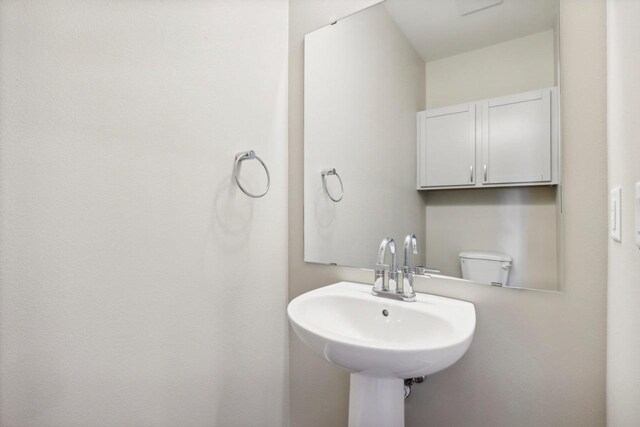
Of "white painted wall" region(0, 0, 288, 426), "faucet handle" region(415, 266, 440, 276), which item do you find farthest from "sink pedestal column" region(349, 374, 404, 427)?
"white painted wall" region(0, 0, 288, 426)

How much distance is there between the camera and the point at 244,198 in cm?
124

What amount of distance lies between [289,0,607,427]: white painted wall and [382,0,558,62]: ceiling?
3.1 inches

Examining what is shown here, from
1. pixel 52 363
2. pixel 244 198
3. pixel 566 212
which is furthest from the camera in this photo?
pixel 244 198

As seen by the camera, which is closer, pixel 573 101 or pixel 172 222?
pixel 573 101

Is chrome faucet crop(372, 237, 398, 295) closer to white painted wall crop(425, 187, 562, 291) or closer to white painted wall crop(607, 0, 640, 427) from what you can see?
white painted wall crop(425, 187, 562, 291)

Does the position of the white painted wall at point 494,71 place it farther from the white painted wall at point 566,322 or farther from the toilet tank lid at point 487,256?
the toilet tank lid at point 487,256

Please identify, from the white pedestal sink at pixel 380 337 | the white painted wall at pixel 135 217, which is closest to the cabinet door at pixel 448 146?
the white pedestal sink at pixel 380 337

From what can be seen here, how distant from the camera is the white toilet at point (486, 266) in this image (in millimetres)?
971

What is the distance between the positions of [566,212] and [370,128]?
0.74m

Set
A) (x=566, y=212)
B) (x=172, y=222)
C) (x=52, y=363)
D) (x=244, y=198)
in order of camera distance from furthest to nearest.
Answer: (x=244, y=198) → (x=172, y=222) → (x=566, y=212) → (x=52, y=363)

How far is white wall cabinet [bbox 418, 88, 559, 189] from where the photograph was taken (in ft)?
3.03

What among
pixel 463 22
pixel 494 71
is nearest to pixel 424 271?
pixel 494 71

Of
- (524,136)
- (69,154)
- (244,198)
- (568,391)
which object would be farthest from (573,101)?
(69,154)

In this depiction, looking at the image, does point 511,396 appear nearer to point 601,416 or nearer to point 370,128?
point 601,416
